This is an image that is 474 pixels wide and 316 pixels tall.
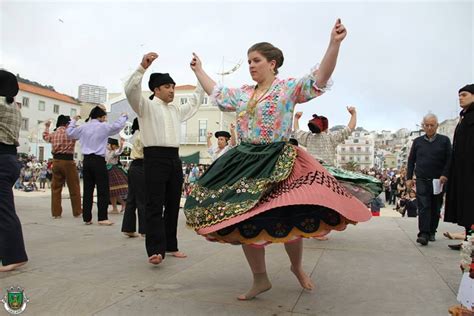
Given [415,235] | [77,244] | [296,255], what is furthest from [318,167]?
[415,235]

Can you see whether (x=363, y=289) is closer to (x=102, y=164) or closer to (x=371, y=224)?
(x=371, y=224)

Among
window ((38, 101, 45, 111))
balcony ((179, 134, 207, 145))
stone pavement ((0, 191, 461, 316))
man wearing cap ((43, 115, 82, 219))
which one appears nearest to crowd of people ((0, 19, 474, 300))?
stone pavement ((0, 191, 461, 316))

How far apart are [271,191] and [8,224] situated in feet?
8.02

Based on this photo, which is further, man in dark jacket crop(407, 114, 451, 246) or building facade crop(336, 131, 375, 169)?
building facade crop(336, 131, 375, 169)

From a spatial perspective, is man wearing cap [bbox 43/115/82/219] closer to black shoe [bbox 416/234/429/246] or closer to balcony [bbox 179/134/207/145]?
black shoe [bbox 416/234/429/246]

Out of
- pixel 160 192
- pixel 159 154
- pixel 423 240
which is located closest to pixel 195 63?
pixel 159 154

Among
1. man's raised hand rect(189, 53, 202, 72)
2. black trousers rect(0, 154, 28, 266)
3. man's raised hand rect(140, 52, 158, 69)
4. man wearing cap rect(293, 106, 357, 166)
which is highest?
man's raised hand rect(140, 52, 158, 69)

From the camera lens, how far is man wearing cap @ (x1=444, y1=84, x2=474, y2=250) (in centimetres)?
395

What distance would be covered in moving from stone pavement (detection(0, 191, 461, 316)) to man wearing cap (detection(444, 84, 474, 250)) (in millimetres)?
507

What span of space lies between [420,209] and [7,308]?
498 centimetres

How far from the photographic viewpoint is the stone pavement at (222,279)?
277cm

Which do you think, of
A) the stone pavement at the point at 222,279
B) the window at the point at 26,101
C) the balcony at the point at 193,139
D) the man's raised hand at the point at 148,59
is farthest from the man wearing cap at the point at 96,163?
the window at the point at 26,101

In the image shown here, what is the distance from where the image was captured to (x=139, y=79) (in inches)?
151

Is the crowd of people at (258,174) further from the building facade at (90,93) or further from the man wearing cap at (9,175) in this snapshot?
the building facade at (90,93)
